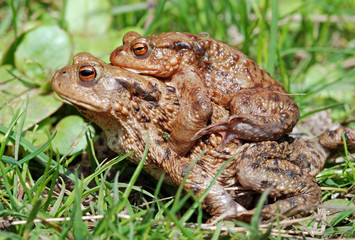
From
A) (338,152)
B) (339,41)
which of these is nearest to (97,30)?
(338,152)

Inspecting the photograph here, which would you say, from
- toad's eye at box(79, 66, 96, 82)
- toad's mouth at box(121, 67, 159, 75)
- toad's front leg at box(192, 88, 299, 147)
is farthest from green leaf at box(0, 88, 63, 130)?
toad's front leg at box(192, 88, 299, 147)

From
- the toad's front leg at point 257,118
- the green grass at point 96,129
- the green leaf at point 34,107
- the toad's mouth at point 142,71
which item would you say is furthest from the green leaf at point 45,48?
the toad's front leg at point 257,118

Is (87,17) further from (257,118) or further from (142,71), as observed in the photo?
(257,118)

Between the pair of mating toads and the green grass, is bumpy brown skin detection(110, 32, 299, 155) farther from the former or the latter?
the green grass

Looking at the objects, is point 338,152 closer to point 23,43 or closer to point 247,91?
point 247,91

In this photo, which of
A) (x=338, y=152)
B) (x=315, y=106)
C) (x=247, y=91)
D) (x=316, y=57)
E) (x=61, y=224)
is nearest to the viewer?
(x=61, y=224)
